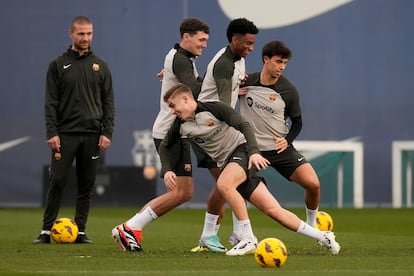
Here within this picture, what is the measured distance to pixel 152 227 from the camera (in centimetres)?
1519

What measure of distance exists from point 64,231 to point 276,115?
226 cm

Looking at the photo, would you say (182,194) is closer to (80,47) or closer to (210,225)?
(210,225)

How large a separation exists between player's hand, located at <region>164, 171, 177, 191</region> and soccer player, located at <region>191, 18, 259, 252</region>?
55cm

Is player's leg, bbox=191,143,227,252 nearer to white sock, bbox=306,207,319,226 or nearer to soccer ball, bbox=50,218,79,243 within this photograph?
white sock, bbox=306,207,319,226

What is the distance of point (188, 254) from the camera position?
10.1 meters

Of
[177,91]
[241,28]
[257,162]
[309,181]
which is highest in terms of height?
[241,28]

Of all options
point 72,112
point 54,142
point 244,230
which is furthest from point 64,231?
point 244,230

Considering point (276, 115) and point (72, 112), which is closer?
point (276, 115)

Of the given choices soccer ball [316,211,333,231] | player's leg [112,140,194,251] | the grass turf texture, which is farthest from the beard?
soccer ball [316,211,333,231]

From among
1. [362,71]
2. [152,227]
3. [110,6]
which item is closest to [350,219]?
[152,227]

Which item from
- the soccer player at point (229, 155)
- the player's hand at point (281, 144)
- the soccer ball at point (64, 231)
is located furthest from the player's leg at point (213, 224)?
the soccer ball at point (64, 231)

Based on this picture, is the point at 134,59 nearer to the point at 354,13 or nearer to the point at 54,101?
the point at 354,13

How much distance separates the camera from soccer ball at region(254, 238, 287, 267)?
866 centimetres

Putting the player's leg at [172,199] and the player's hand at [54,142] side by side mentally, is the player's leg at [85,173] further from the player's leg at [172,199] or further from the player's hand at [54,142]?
the player's leg at [172,199]
